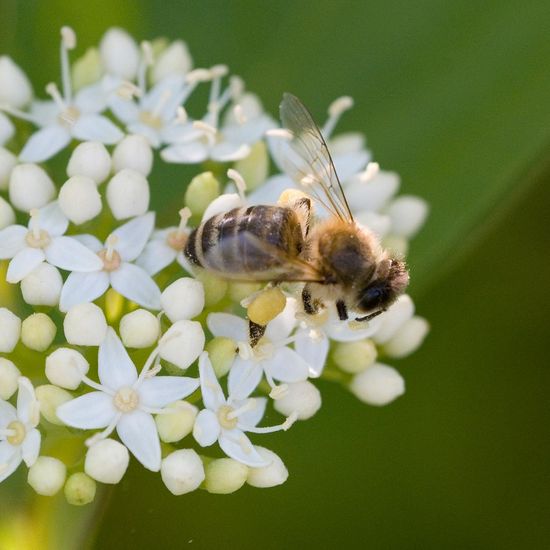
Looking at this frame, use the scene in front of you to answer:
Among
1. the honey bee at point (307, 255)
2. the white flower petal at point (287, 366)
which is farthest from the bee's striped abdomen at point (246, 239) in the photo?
the white flower petal at point (287, 366)

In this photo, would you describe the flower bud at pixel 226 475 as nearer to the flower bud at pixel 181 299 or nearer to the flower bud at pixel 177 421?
the flower bud at pixel 177 421

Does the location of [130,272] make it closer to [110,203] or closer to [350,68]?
[110,203]

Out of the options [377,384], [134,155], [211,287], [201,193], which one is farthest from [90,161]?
[377,384]

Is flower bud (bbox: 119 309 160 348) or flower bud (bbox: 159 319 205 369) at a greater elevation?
flower bud (bbox: 159 319 205 369)

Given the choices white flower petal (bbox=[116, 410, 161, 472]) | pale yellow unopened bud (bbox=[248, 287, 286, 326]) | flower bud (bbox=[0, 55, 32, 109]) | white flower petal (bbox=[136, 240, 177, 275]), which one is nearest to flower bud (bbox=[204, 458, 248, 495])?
white flower petal (bbox=[116, 410, 161, 472])

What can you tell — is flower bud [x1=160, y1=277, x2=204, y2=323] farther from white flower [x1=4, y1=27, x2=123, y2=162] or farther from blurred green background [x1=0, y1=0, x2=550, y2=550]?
blurred green background [x1=0, y1=0, x2=550, y2=550]

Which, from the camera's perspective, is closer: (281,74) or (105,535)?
(105,535)

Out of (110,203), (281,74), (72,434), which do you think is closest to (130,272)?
(110,203)
